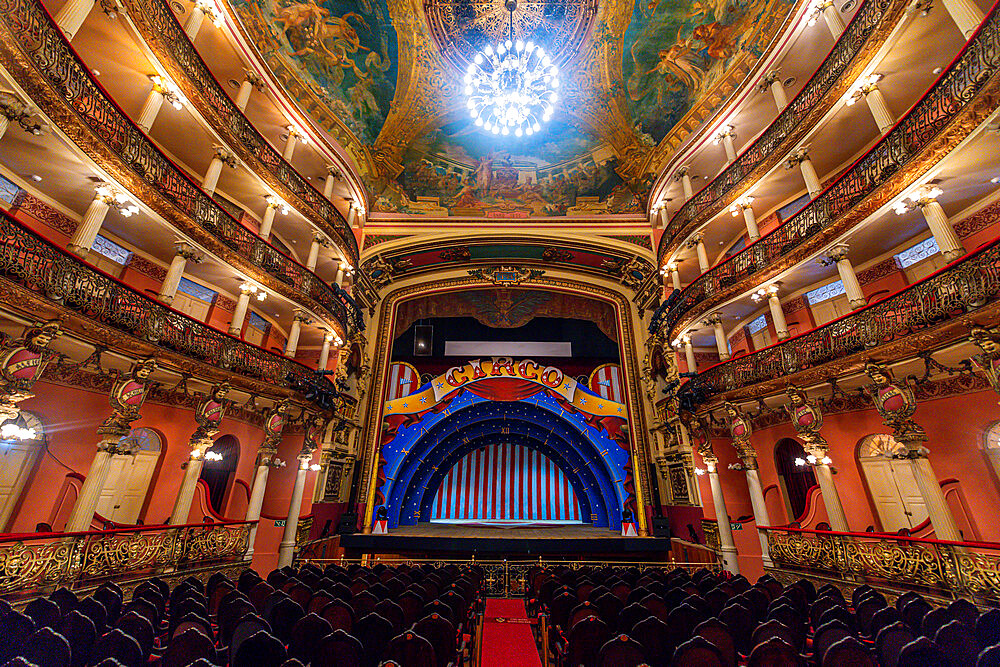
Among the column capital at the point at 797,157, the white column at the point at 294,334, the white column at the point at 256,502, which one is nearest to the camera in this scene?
the white column at the point at 256,502

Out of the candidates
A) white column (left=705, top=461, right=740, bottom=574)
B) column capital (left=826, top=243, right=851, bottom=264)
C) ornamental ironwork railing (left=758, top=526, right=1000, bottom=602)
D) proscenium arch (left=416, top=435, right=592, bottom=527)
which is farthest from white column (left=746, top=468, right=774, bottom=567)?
proscenium arch (left=416, top=435, right=592, bottom=527)

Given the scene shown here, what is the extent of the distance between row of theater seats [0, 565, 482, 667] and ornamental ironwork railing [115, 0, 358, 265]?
11012 mm

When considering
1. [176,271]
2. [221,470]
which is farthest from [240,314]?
[221,470]

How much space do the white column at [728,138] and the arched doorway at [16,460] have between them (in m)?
20.1

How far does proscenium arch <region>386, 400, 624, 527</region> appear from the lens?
17.1m

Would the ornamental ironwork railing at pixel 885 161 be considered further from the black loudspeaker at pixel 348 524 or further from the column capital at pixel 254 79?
the column capital at pixel 254 79

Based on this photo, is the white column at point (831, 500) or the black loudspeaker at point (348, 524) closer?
the white column at point (831, 500)

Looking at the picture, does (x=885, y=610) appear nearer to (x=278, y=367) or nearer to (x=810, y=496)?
(x=810, y=496)

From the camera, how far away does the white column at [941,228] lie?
296 inches

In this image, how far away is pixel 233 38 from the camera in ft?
38.7

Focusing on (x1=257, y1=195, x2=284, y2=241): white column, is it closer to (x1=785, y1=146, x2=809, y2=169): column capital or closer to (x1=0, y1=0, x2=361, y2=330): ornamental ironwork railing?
(x1=0, y1=0, x2=361, y2=330): ornamental ironwork railing

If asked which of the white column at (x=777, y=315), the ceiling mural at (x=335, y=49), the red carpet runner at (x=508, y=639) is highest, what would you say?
the ceiling mural at (x=335, y=49)

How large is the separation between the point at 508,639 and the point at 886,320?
916 cm

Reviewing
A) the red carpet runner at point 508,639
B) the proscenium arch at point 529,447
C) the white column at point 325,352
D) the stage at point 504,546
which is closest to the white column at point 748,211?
the stage at point 504,546
